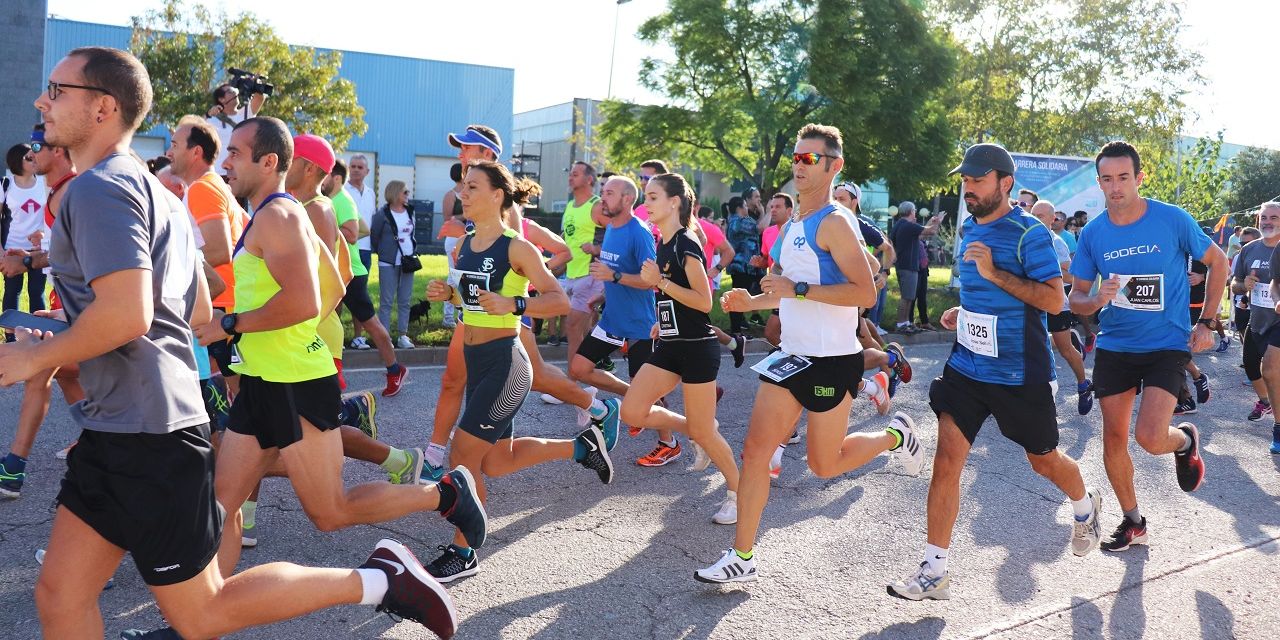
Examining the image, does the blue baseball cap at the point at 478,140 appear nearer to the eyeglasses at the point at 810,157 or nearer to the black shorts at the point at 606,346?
the black shorts at the point at 606,346

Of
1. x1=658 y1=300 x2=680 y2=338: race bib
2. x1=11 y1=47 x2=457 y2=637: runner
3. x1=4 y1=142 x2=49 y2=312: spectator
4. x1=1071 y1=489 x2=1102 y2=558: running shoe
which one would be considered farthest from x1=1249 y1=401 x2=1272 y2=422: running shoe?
x1=4 y1=142 x2=49 y2=312: spectator

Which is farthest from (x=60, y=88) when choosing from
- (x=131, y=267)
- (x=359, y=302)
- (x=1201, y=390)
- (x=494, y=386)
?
(x=1201, y=390)

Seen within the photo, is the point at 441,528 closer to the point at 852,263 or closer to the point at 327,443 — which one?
the point at 327,443

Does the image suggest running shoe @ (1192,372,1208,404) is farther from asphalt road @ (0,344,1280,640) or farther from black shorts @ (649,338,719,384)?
black shorts @ (649,338,719,384)

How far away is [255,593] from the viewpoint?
2.92 meters

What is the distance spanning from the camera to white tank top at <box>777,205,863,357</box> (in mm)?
4621

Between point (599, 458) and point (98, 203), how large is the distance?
11.3 ft

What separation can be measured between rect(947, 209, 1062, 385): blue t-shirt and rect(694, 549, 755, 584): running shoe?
1.33 metres

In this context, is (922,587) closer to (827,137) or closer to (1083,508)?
(1083,508)

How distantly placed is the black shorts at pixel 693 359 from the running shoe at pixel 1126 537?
2.21 meters

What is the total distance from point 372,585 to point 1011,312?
2.96m

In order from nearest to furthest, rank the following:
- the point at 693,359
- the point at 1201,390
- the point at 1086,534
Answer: the point at 1086,534
the point at 693,359
the point at 1201,390

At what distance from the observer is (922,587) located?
4.39m

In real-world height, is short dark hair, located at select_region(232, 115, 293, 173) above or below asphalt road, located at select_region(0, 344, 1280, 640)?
above
